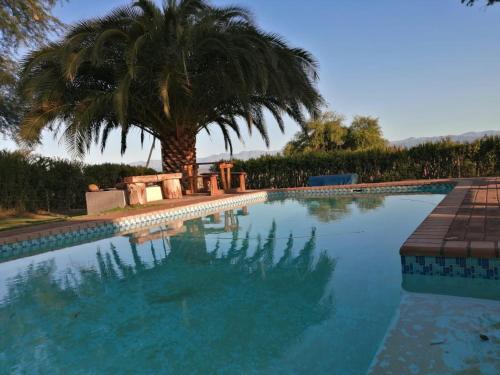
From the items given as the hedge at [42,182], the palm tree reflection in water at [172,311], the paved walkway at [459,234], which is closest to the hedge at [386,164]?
the hedge at [42,182]

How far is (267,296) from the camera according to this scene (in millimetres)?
3938

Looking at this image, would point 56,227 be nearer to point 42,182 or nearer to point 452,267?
point 42,182

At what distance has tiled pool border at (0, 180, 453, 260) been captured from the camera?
714cm

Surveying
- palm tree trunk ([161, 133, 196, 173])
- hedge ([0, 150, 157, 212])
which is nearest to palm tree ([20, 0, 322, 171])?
palm tree trunk ([161, 133, 196, 173])

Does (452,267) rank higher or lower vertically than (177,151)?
lower

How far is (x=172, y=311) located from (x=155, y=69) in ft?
30.7

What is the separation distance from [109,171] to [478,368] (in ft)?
47.5

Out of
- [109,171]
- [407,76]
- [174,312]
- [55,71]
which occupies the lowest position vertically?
[174,312]

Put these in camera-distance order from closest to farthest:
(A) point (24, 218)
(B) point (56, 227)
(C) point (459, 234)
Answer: (C) point (459, 234), (B) point (56, 227), (A) point (24, 218)

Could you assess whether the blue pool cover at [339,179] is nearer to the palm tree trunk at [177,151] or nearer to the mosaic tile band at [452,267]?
the palm tree trunk at [177,151]

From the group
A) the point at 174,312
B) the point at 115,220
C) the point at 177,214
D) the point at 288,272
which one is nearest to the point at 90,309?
the point at 174,312

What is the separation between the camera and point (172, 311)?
12.3 ft

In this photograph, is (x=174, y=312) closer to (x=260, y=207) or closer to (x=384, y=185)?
(x=260, y=207)

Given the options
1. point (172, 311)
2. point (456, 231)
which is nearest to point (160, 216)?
point (172, 311)
